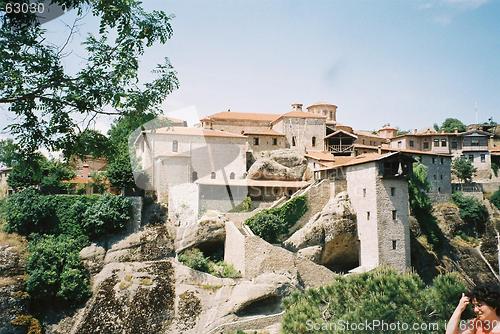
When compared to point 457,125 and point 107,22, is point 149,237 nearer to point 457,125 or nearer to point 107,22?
point 107,22

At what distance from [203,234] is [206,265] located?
2702 mm

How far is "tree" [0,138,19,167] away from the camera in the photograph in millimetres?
7508

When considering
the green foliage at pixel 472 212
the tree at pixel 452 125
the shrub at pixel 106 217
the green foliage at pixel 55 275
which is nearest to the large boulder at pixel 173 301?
the green foliage at pixel 55 275

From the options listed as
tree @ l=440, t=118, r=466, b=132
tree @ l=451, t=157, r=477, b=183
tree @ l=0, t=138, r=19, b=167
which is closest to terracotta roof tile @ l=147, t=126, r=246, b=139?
tree @ l=451, t=157, r=477, b=183

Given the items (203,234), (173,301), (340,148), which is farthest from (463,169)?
(173,301)

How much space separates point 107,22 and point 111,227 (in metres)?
26.3

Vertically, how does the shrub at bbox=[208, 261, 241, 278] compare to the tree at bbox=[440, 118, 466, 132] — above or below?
below

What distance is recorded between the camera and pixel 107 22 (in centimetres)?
741

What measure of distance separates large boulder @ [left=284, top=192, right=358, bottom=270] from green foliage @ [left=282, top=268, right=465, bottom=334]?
15.7 m

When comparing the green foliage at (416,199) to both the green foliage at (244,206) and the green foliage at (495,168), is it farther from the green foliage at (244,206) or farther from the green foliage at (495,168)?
the green foliage at (495,168)

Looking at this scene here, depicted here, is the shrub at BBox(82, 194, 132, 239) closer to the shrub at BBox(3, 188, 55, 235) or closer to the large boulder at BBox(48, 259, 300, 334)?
the shrub at BBox(3, 188, 55, 235)

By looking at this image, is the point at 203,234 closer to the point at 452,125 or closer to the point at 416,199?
the point at 416,199

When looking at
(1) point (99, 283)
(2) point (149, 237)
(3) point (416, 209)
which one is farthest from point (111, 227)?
(3) point (416, 209)

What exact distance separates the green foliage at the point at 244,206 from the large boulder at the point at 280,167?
384 centimetres
